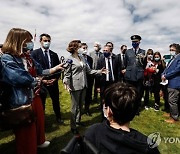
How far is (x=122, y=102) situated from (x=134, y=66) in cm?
601

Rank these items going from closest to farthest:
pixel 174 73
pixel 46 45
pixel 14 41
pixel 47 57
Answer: pixel 14 41 → pixel 46 45 → pixel 47 57 → pixel 174 73

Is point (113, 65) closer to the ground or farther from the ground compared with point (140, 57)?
closer to the ground

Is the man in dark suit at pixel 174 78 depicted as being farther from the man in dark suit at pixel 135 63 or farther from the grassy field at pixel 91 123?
the man in dark suit at pixel 135 63

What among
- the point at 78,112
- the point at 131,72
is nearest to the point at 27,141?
the point at 78,112

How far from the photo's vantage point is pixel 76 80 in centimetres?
584

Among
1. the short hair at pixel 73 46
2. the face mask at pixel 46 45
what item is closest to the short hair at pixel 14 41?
the short hair at pixel 73 46

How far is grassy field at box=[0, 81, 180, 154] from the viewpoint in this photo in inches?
202

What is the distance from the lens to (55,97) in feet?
21.7

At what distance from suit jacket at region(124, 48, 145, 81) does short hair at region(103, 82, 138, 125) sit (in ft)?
19.3

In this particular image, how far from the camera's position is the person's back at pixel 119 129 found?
1862 mm

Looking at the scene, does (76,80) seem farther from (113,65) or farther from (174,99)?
(174,99)

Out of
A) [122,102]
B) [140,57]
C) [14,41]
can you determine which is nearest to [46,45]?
[14,41]

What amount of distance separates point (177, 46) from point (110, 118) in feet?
19.8

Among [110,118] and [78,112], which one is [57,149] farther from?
[110,118]
